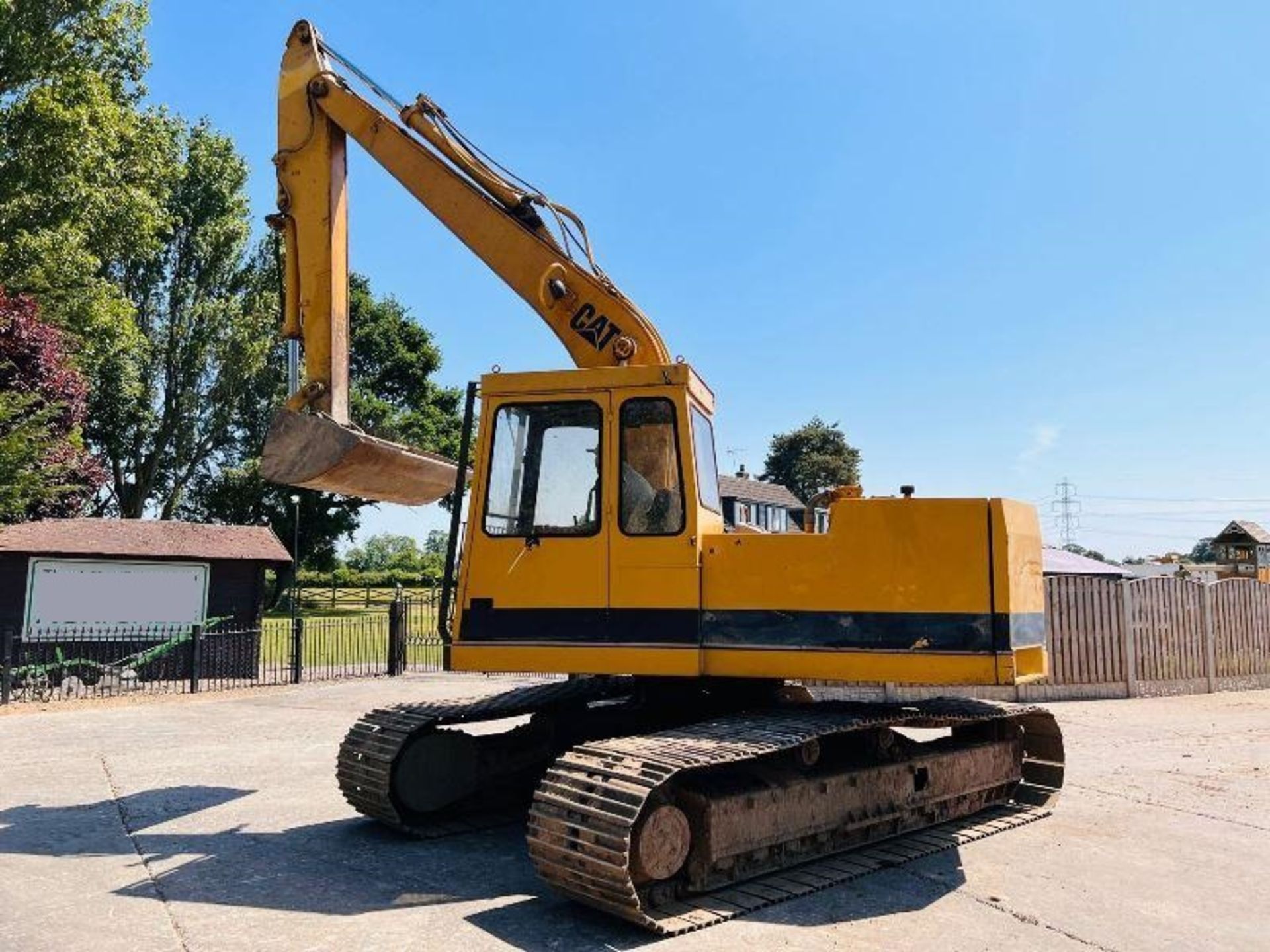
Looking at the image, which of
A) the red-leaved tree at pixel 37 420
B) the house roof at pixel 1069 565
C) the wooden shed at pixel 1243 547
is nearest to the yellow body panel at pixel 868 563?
the house roof at pixel 1069 565

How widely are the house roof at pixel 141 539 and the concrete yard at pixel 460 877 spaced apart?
28.9ft

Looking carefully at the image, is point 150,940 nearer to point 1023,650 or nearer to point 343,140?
point 1023,650

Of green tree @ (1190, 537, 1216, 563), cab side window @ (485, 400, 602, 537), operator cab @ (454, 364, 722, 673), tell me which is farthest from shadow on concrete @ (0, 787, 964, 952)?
green tree @ (1190, 537, 1216, 563)

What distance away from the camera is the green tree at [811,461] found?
71.0 m

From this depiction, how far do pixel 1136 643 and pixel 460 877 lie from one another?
510 inches

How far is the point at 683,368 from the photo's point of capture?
6152 mm

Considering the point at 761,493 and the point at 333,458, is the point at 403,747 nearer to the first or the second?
the point at 333,458

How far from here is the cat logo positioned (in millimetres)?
7031

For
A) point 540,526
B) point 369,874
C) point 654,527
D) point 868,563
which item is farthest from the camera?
point 540,526

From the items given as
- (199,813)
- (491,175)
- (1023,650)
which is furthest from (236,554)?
(1023,650)

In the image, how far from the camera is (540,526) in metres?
6.23

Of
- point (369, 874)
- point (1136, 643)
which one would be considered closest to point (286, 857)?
point (369, 874)

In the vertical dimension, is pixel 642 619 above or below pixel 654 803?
above

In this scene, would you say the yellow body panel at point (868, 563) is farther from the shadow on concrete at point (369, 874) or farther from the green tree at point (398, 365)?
the green tree at point (398, 365)
